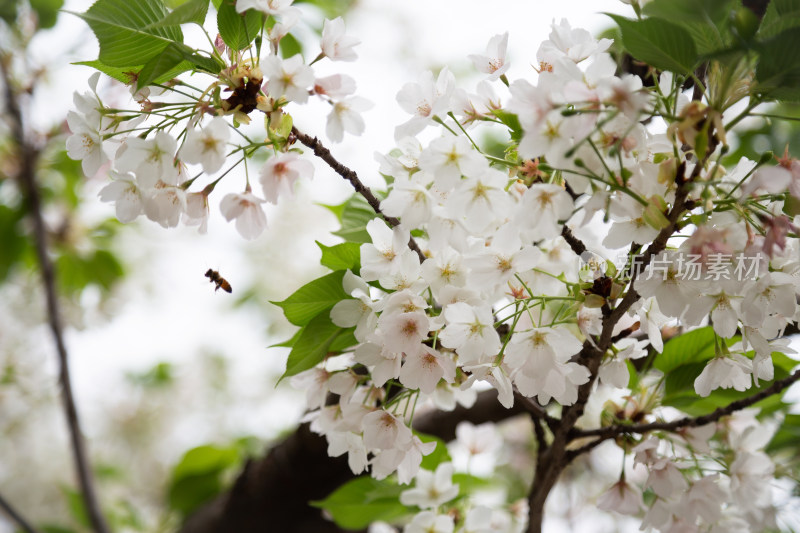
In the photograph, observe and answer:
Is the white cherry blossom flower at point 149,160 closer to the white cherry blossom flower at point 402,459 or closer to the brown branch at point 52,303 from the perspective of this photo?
the white cherry blossom flower at point 402,459

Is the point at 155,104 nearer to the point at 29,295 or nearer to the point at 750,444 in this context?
the point at 750,444

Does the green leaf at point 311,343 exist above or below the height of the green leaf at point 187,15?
below

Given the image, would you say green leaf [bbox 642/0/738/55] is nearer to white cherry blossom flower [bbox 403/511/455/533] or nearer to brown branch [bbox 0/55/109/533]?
white cherry blossom flower [bbox 403/511/455/533]

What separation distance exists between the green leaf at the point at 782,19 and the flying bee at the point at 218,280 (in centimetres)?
69

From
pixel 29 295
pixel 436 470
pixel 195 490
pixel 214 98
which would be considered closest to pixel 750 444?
pixel 436 470

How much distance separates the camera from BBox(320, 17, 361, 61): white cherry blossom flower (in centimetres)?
76

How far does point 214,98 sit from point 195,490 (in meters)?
1.80

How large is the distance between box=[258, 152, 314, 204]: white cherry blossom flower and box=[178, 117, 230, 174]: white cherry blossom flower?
0.05 metres

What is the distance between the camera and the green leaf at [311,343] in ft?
2.63

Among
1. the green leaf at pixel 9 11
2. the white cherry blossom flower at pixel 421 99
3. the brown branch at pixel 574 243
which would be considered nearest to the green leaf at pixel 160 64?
the white cherry blossom flower at pixel 421 99

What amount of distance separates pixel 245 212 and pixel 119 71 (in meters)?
0.24

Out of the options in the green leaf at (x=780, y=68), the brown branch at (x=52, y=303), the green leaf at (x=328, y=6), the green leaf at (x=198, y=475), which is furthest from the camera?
the green leaf at (x=198, y=475)

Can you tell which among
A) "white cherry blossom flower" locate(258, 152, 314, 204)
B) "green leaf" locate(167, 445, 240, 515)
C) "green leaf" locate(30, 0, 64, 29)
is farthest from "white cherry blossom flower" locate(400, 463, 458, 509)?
"green leaf" locate(30, 0, 64, 29)

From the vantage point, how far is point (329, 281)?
30.7 inches
